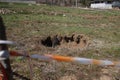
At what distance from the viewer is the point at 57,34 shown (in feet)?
40.7

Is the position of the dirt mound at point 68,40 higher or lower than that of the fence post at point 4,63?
lower

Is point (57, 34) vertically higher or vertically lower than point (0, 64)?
lower

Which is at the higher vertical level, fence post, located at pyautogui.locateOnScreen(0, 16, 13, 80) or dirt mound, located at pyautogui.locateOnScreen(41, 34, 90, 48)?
fence post, located at pyautogui.locateOnScreen(0, 16, 13, 80)

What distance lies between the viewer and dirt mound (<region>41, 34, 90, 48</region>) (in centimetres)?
1140

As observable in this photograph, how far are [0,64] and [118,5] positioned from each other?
59.2 meters

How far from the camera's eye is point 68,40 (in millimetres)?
12172

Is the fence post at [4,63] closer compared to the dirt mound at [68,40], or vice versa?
the fence post at [4,63]

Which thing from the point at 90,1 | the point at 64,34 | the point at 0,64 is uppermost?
the point at 0,64

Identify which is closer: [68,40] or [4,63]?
[4,63]

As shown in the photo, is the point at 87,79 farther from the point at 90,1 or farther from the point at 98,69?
the point at 90,1

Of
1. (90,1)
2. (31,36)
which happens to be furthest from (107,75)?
(90,1)

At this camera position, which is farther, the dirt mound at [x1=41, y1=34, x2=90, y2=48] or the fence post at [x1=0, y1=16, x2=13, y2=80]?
the dirt mound at [x1=41, y1=34, x2=90, y2=48]

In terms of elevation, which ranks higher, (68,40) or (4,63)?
(4,63)

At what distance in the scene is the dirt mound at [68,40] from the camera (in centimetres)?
1140
